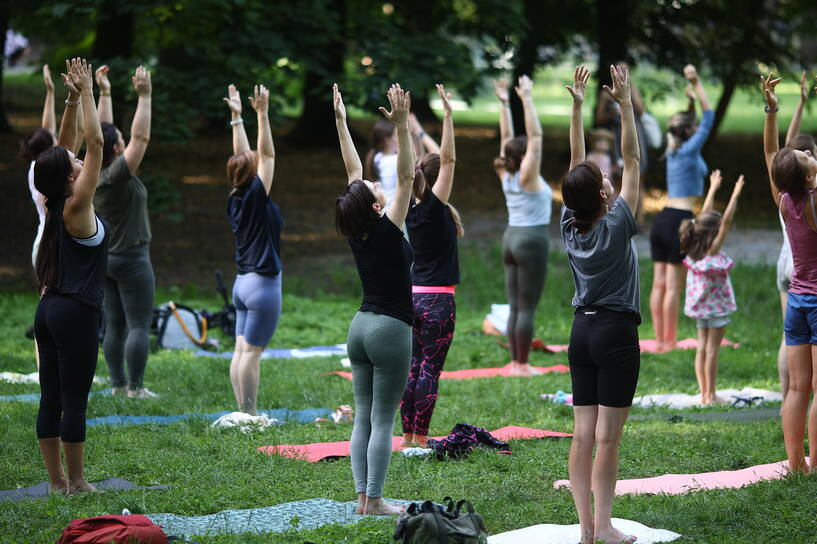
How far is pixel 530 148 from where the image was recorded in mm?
8617

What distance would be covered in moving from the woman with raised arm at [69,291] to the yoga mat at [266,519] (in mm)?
822

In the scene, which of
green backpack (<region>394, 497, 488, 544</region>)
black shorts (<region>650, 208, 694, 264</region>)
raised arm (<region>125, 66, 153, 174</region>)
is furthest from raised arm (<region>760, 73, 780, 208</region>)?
raised arm (<region>125, 66, 153, 174</region>)

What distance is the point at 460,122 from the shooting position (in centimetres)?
3303

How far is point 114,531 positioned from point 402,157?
221 cm

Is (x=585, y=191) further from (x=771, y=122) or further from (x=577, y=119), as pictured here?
(x=771, y=122)

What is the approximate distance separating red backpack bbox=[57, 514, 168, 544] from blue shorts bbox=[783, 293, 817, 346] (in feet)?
11.9

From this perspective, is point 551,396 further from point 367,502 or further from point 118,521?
point 118,521

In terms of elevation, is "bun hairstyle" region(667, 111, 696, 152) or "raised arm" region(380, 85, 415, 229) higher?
"bun hairstyle" region(667, 111, 696, 152)

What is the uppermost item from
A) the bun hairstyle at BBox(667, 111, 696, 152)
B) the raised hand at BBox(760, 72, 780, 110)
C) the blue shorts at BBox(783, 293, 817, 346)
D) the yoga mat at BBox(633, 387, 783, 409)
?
the bun hairstyle at BBox(667, 111, 696, 152)

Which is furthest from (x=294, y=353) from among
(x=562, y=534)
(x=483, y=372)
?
(x=562, y=534)

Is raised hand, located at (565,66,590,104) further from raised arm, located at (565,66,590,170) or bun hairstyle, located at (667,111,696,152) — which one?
bun hairstyle, located at (667,111,696,152)

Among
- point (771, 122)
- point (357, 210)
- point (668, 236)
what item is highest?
point (771, 122)

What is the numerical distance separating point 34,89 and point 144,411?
1124 inches

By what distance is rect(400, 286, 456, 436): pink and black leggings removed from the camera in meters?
6.74
